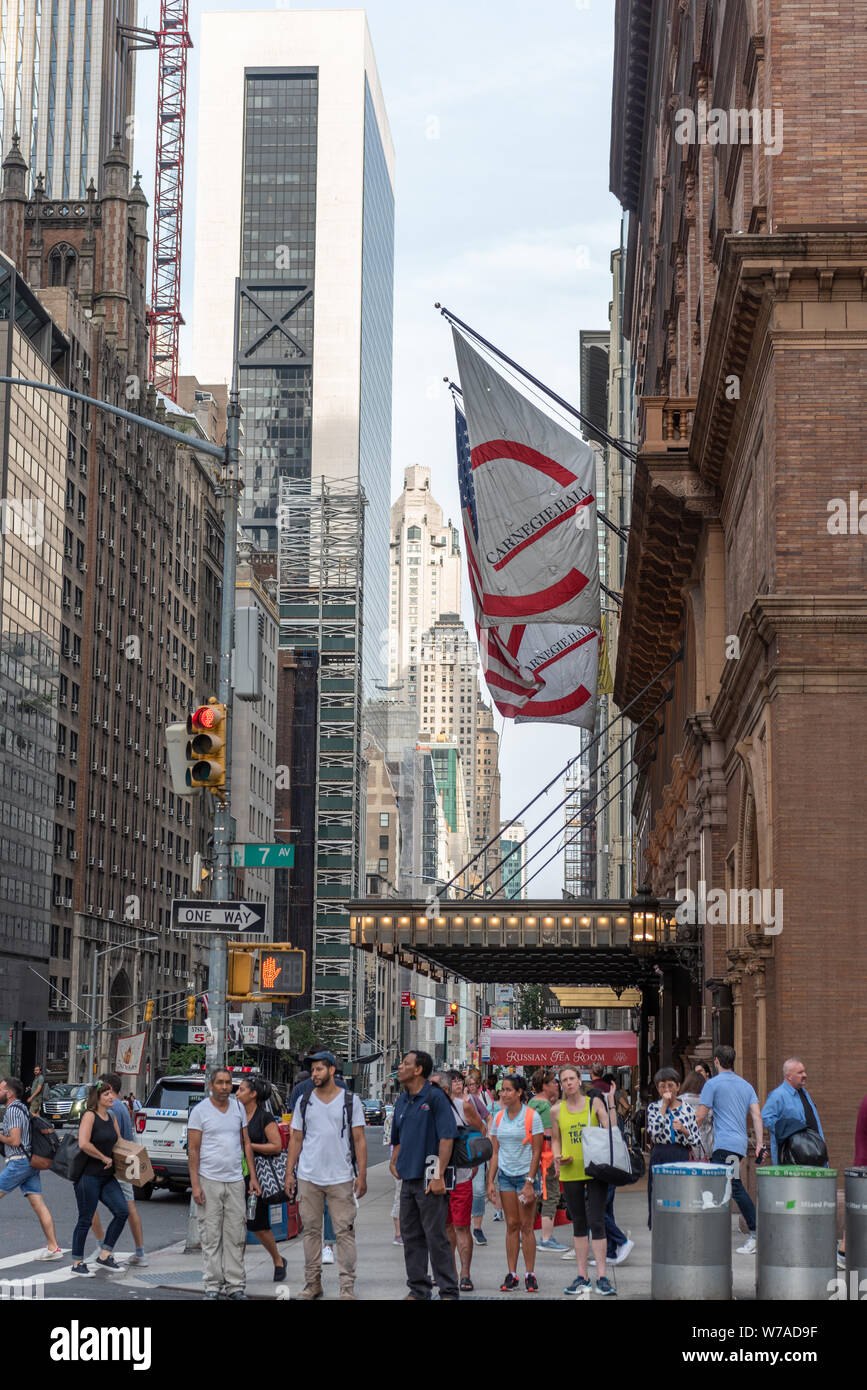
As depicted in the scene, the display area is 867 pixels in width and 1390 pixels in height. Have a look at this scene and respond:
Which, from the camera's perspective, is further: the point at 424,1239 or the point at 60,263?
the point at 60,263

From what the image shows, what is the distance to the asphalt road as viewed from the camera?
579 inches

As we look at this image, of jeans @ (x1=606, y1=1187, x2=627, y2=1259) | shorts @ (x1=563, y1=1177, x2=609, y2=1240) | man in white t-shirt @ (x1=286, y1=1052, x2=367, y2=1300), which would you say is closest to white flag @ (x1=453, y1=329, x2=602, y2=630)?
jeans @ (x1=606, y1=1187, x2=627, y2=1259)

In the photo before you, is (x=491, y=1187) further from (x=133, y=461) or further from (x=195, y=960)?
(x=195, y=960)

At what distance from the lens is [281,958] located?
25.2m

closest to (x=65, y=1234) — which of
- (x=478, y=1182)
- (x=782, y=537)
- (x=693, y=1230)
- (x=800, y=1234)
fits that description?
(x=478, y=1182)

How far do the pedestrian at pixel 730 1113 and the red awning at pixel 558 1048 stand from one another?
1084 cm

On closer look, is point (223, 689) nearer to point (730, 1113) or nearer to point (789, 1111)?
point (730, 1113)

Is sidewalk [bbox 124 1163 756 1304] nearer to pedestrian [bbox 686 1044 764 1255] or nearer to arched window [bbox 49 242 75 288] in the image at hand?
pedestrian [bbox 686 1044 764 1255]

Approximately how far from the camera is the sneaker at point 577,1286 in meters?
14.5

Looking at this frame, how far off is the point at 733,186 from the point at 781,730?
1030cm

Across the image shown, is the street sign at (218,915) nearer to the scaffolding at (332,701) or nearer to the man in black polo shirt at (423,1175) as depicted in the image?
the man in black polo shirt at (423,1175)

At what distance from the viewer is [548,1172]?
71.6ft

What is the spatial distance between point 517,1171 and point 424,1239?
10.1 ft

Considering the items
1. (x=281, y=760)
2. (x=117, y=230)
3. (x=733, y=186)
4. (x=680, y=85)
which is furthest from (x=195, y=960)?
(x=733, y=186)
